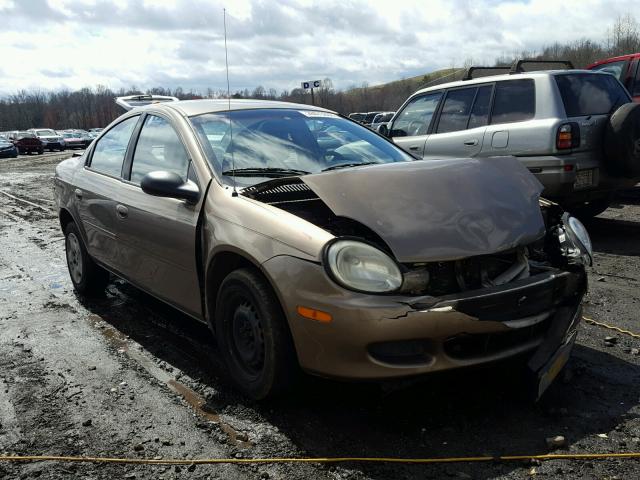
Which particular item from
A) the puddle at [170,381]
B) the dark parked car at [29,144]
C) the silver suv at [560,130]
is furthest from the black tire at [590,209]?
the dark parked car at [29,144]

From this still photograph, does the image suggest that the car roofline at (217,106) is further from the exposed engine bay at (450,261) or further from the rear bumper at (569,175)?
the rear bumper at (569,175)

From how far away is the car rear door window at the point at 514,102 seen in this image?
688 centimetres

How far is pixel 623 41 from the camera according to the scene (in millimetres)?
54125

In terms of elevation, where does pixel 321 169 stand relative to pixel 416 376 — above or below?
above

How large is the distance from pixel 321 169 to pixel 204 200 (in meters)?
0.80

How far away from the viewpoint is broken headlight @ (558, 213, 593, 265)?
3244 mm

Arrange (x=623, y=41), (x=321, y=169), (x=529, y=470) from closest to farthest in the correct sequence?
(x=529, y=470) → (x=321, y=169) → (x=623, y=41)

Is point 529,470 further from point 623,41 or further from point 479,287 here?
point 623,41

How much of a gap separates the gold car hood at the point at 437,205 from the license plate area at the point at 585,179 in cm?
349

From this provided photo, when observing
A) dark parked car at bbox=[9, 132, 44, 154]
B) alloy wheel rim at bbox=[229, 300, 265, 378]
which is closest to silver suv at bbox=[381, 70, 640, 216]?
alloy wheel rim at bbox=[229, 300, 265, 378]

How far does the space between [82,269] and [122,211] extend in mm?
1350

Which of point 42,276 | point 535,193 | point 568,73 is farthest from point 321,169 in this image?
point 568,73

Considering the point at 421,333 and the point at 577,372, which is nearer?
the point at 421,333

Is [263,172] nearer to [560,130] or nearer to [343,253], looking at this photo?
[343,253]
